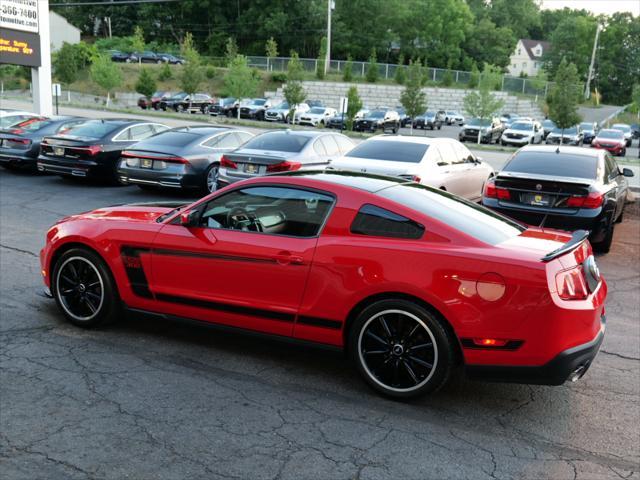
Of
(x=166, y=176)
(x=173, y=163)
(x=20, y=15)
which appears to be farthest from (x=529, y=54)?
(x=166, y=176)

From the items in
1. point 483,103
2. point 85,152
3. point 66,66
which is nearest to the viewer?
point 85,152

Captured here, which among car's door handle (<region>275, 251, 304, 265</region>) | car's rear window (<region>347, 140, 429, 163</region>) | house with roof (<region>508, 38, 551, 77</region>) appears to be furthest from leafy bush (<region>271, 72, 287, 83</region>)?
house with roof (<region>508, 38, 551, 77</region>)

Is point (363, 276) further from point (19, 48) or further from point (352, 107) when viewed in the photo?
point (352, 107)

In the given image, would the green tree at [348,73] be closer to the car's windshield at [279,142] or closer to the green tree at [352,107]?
the green tree at [352,107]

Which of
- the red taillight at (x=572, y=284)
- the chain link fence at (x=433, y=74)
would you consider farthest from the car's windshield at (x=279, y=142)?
the chain link fence at (x=433, y=74)

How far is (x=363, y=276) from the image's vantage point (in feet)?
15.0

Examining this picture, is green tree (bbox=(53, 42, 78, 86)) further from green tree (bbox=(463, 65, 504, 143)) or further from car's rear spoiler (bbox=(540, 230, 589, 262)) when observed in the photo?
car's rear spoiler (bbox=(540, 230, 589, 262))

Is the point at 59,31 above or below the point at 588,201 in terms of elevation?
above

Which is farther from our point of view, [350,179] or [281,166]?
[281,166]

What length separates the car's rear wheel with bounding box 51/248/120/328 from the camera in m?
5.60

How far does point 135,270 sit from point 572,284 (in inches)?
133

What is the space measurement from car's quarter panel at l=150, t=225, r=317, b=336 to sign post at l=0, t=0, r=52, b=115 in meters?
21.9

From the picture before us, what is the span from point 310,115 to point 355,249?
140 ft

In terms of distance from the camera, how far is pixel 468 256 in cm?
433
